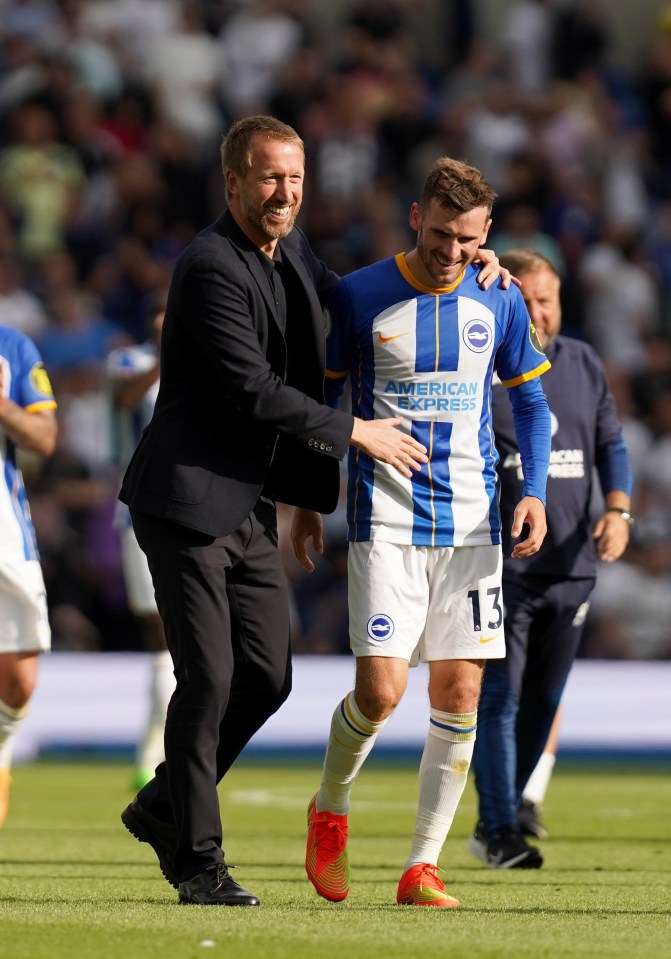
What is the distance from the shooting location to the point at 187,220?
17.6 m

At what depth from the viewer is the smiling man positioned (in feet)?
18.2

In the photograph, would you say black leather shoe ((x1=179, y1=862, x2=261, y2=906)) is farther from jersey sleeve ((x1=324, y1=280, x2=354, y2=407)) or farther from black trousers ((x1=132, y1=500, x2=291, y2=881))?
jersey sleeve ((x1=324, y1=280, x2=354, y2=407))

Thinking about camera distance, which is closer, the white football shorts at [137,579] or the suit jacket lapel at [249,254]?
the suit jacket lapel at [249,254]

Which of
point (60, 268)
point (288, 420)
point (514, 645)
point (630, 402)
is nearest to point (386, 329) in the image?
point (288, 420)

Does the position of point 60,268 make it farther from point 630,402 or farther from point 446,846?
point 446,846

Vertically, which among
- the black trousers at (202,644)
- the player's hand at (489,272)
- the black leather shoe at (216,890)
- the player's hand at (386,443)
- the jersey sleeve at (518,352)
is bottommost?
the black leather shoe at (216,890)

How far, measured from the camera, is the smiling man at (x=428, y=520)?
18.2ft

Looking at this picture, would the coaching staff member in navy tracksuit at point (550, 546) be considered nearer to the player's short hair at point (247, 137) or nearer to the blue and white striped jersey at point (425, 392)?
the blue and white striped jersey at point (425, 392)

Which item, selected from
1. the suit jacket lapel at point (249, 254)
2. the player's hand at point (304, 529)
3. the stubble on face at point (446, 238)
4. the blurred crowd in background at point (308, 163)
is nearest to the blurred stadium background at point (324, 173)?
the blurred crowd in background at point (308, 163)

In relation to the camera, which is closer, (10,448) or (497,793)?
(497,793)

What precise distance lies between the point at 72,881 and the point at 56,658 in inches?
272

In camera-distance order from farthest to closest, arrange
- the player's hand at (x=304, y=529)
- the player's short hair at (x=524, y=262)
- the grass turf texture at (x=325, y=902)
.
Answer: the player's short hair at (x=524, y=262)
the player's hand at (x=304, y=529)
the grass turf texture at (x=325, y=902)

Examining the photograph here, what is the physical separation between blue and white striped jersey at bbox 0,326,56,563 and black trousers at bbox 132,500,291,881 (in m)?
2.06

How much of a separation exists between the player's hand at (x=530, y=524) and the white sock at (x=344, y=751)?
712 millimetres
